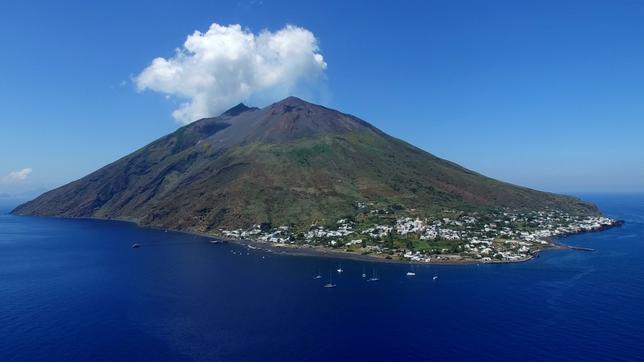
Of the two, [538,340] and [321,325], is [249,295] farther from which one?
[538,340]

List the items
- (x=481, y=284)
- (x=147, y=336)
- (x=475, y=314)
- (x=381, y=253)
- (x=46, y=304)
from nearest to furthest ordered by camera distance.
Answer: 1. (x=147, y=336)
2. (x=475, y=314)
3. (x=46, y=304)
4. (x=481, y=284)
5. (x=381, y=253)

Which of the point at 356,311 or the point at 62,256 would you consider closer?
the point at 356,311

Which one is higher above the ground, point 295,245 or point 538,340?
point 295,245

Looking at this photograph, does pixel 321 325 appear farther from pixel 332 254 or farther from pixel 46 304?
pixel 332 254

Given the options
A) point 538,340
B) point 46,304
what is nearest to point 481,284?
point 538,340

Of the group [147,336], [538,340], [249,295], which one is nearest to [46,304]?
[147,336]

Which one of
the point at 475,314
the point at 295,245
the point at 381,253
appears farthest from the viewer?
the point at 295,245
